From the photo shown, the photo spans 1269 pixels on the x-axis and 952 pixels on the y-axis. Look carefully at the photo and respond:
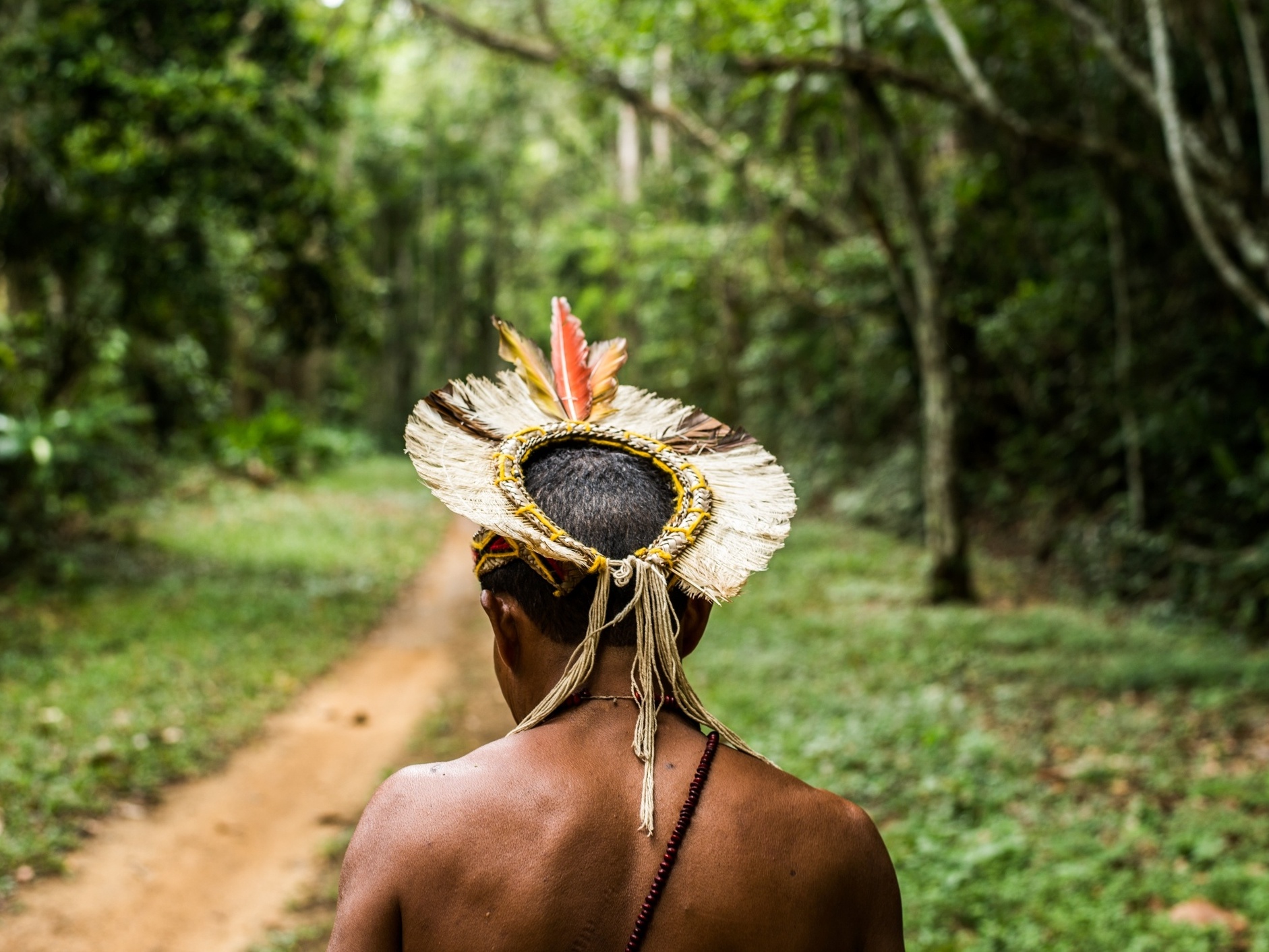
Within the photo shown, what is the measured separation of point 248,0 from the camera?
8742 millimetres

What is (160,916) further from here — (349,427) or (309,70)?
(349,427)

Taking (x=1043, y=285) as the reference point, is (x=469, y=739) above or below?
below

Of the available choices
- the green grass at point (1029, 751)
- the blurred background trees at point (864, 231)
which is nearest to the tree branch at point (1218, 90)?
the blurred background trees at point (864, 231)

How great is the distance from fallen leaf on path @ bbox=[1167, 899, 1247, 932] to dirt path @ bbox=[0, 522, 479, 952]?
3842mm

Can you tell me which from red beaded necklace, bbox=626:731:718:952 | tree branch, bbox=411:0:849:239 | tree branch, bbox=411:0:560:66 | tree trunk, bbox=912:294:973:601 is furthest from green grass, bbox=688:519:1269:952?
tree branch, bbox=411:0:560:66

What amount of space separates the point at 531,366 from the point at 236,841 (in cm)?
444

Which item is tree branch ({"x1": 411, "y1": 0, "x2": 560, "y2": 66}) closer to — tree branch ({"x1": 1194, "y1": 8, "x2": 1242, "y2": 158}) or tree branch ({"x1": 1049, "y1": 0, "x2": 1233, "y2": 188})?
tree branch ({"x1": 1049, "y1": 0, "x2": 1233, "y2": 188})

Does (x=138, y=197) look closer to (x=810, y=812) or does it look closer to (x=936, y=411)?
(x=936, y=411)

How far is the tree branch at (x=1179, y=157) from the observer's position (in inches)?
248

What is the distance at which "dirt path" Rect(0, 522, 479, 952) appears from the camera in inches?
172

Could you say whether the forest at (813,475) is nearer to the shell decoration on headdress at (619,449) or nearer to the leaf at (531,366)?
the shell decoration on headdress at (619,449)

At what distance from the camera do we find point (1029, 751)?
604 cm

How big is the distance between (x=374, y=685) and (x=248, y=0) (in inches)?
235

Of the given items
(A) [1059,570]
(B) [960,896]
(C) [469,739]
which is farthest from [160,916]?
(A) [1059,570]
